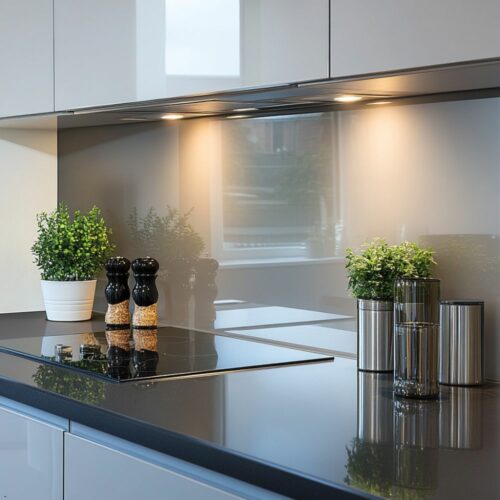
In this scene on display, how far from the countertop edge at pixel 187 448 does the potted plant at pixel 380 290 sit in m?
0.61

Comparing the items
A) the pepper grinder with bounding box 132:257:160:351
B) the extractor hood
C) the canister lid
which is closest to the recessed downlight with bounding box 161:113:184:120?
the extractor hood

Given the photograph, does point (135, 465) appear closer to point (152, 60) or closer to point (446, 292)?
point (446, 292)

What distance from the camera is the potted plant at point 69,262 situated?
9.04 ft

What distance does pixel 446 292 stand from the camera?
1.96 m

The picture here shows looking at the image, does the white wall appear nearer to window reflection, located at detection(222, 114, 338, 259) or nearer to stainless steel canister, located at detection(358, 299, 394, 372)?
window reflection, located at detection(222, 114, 338, 259)

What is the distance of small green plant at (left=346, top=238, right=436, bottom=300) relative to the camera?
6.32 feet

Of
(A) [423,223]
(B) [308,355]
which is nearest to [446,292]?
(A) [423,223]

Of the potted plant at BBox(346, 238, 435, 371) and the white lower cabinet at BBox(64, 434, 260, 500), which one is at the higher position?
the potted plant at BBox(346, 238, 435, 371)

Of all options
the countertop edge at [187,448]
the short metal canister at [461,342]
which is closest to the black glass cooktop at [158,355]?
the countertop edge at [187,448]

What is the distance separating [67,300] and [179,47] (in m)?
1.00

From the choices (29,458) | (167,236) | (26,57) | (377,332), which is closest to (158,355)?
(29,458)

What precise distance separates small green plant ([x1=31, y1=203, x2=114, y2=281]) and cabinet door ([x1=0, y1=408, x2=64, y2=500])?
92cm

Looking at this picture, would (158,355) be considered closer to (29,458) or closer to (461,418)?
(29,458)

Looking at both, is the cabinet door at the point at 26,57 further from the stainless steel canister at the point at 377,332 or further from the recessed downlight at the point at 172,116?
the stainless steel canister at the point at 377,332
